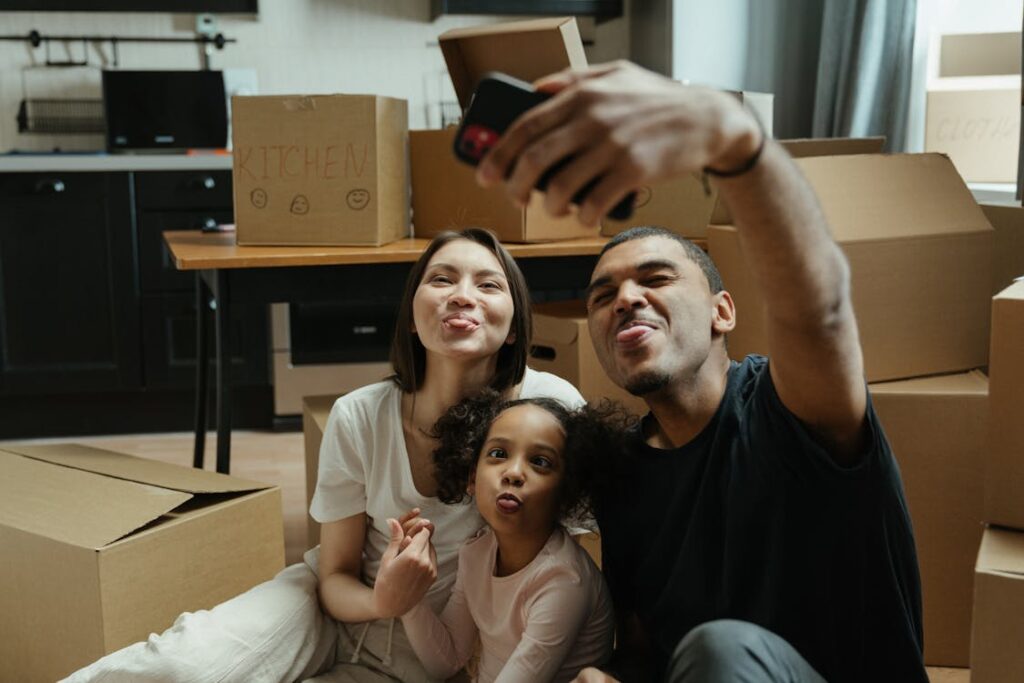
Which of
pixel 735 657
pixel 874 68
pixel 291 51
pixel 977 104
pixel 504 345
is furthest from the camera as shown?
pixel 291 51

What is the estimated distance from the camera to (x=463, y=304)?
170 centimetres

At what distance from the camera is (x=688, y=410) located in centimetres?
135

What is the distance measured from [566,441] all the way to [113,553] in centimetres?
75

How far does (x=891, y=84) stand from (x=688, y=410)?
2.28 meters

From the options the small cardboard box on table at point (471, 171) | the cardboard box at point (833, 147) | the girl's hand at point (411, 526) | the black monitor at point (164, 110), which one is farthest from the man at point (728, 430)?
the black monitor at point (164, 110)

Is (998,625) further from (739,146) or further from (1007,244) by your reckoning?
(1007,244)

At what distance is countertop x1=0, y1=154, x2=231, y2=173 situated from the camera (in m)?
3.75

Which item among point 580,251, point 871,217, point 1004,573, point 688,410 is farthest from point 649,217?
point 1004,573

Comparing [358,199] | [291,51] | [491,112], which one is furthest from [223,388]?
[291,51]

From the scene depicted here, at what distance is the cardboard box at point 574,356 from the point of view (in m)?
2.35

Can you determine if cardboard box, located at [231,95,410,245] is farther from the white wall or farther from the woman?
the white wall

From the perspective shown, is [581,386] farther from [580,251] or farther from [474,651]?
[474,651]

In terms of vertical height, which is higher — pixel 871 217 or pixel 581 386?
pixel 871 217

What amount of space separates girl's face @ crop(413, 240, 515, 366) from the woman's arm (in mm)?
293
